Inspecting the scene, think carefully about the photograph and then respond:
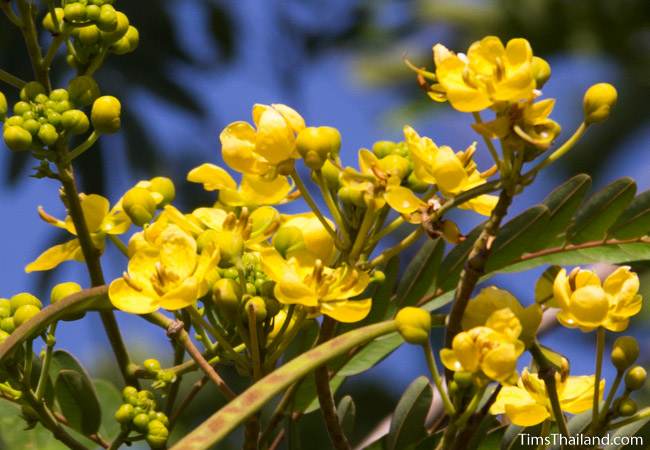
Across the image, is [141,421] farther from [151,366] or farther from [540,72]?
[540,72]

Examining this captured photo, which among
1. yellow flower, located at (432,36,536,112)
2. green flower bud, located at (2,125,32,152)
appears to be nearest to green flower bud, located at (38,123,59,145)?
green flower bud, located at (2,125,32,152)

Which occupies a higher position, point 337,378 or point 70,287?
Result: point 70,287

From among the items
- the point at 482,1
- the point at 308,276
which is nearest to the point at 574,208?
the point at 308,276

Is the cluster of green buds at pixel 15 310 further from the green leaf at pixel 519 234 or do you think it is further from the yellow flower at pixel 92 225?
the green leaf at pixel 519 234

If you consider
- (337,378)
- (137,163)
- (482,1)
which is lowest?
(482,1)

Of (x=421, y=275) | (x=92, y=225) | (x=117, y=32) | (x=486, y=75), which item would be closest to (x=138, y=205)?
(x=92, y=225)

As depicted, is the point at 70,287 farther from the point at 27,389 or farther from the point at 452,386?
the point at 452,386

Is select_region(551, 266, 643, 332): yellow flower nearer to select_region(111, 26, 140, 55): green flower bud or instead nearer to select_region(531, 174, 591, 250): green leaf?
select_region(531, 174, 591, 250): green leaf
